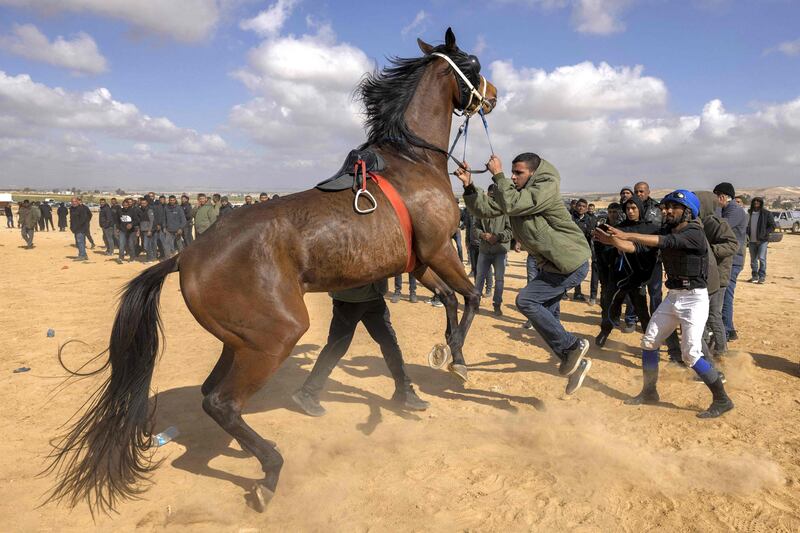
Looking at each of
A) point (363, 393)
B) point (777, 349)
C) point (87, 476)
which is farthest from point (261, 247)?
point (777, 349)

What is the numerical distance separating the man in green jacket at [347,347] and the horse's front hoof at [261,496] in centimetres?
135

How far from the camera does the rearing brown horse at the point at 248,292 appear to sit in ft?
10.2

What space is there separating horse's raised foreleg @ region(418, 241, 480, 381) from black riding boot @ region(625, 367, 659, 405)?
5.92 ft

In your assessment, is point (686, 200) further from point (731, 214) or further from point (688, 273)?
point (731, 214)

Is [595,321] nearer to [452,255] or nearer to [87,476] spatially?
[452,255]

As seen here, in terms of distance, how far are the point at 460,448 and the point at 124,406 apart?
2.38 meters

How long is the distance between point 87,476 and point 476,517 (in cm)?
242

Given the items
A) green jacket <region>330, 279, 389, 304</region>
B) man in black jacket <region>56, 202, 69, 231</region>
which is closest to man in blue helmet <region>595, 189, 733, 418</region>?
green jacket <region>330, 279, 389, 304</region>

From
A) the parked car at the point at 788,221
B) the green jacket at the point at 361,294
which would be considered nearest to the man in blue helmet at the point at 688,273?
the green jacket at the point at 361,294

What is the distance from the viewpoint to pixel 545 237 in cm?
425

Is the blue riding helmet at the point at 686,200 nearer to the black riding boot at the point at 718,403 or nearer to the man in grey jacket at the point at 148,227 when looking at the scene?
the black riding boot at the point at 718,403

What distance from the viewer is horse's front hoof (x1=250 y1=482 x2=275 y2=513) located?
311 cm

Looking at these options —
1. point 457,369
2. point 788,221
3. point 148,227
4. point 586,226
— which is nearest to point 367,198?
point 457,369

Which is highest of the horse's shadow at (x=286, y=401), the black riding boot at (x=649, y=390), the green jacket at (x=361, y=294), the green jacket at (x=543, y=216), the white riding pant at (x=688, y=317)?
the green jacket at (x=543, y=216)
